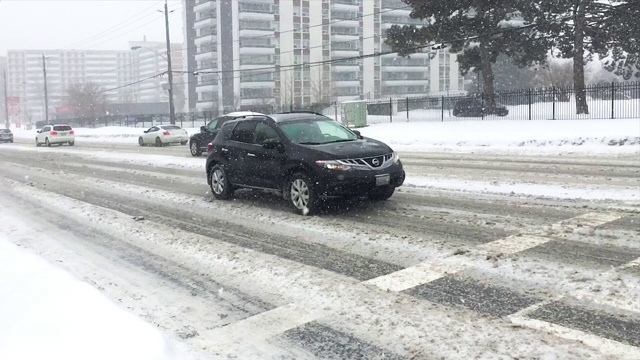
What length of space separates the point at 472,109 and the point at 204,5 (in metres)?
89.6

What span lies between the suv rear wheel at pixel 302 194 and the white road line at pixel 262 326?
3.87 m

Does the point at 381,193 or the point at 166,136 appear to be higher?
the point at 166,136

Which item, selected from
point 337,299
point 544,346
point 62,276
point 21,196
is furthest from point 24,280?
point 21,196

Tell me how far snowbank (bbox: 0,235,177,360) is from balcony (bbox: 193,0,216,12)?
113592mm

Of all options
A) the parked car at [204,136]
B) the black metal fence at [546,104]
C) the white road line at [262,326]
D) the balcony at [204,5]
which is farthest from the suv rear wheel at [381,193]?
the balcony at [204,5]

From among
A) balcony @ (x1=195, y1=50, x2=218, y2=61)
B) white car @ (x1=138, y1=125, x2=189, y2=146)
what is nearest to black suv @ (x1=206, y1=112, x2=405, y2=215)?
white car @ (x1=138, y1=125, x2=189, y2=146)

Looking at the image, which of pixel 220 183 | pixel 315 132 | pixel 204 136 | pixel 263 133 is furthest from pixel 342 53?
pixel 315 132

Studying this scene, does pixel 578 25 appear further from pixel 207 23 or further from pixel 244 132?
pixel 207 23

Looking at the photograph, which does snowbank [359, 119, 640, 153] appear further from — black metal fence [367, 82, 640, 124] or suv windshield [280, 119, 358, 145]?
suv windshield [280, 119, 358, 145]

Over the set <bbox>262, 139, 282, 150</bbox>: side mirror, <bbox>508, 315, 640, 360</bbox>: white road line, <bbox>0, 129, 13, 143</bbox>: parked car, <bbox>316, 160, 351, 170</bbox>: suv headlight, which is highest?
<bbox>0, 129, 13, 143</bbox>: parked car

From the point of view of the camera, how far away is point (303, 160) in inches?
353

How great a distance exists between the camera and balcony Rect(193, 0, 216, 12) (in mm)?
112312

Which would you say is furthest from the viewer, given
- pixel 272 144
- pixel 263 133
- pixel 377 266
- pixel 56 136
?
pixel 56 136

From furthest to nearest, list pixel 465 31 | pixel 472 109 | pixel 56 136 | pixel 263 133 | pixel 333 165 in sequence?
pixel 56 136 < pixel 465 31 < pixel 472 109 < pixel 263 133 < pixel 333 165
